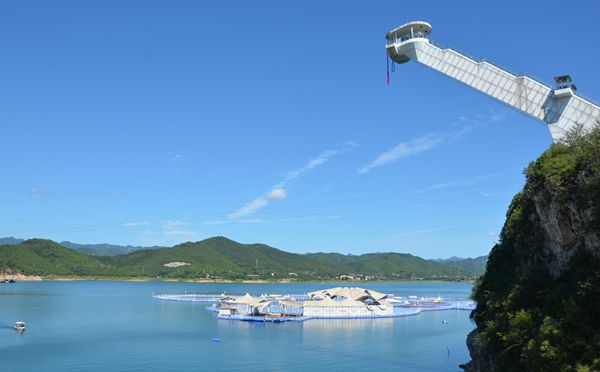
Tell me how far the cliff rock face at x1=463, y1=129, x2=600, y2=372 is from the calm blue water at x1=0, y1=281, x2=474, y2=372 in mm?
24881

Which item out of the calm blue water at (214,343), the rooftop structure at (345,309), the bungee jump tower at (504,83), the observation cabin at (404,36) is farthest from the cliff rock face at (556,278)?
the rooftop structure at (345,309)

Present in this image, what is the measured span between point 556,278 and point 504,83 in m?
10.5

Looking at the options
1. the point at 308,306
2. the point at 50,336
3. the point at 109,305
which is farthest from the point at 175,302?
the point at 50,336

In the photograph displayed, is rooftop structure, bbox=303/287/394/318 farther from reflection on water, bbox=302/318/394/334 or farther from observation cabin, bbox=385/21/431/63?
observation cabin, bbox=385/21/431/63

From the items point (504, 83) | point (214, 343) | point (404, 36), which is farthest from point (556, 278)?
point (214, 343)

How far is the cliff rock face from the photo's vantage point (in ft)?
61.5

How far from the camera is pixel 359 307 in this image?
94312 mm

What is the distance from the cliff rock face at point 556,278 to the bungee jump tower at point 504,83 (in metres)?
2.06

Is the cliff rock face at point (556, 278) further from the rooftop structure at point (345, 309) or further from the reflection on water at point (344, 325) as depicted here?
the rooftop structure at point (345, 309)

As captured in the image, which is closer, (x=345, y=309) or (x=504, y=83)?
(x=504, y=83)

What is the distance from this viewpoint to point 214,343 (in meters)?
62.3

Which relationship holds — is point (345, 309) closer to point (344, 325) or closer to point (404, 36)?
point (344, 325)

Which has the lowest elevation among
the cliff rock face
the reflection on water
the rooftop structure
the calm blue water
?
the calm blue water

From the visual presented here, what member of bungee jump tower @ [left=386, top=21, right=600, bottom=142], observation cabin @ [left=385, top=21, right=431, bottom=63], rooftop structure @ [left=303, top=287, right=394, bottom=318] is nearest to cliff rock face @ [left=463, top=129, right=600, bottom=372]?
bungee jump tower @ [left=386, top=21, right=600, bottom=142]
